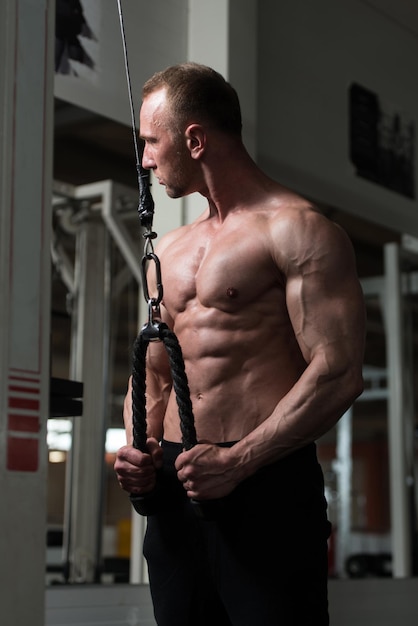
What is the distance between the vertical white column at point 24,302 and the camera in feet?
6.21

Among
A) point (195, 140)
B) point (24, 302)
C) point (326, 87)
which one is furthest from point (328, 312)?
point (326, 87)

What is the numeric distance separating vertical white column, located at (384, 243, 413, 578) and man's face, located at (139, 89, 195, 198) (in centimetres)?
379

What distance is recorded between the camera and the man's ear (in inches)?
79.7

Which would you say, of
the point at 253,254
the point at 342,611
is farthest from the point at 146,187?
the point at 342,611

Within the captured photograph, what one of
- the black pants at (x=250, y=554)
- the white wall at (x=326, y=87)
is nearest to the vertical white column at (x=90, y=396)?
the white wall at (x=326, y=87)

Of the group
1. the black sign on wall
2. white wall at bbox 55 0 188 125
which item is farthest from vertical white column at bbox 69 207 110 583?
white wall at bbox 55 0 188 125

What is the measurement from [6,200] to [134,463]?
0.54 meters

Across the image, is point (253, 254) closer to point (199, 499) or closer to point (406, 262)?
point (199, 499)

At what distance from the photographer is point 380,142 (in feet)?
16.7

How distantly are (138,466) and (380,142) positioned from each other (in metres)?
3.48

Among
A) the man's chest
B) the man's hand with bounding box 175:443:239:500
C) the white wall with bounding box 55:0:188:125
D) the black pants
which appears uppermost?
the white wall with bounding box 55:0:188:125

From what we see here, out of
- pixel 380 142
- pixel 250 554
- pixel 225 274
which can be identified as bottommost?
pixel 250 554

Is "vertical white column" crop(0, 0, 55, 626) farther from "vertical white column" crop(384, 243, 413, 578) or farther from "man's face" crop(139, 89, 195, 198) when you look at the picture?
"vertical white column" crop(384, 243, 413, 578)

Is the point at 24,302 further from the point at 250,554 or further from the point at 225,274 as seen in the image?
the point at 250,554
